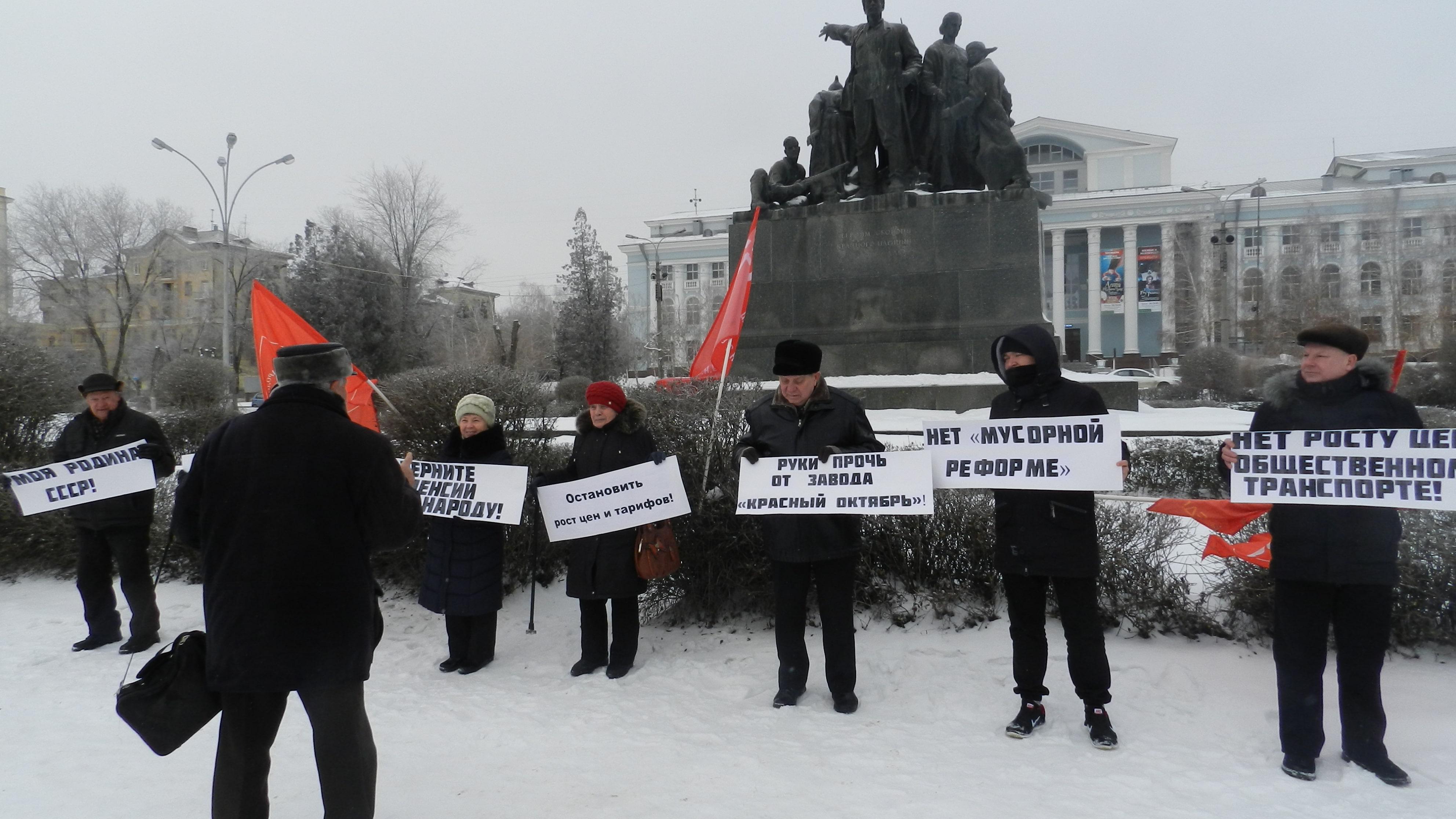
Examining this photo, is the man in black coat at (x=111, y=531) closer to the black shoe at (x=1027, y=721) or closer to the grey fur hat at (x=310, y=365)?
the grey fur hat at (x=310, y=365)

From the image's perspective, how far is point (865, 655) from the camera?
525 centimetres

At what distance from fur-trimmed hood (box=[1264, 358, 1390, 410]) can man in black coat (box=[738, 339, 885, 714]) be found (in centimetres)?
183

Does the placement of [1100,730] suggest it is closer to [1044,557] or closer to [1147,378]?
[1044,557]

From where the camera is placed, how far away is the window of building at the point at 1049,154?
2906 inches

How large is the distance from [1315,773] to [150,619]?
22.0 ft

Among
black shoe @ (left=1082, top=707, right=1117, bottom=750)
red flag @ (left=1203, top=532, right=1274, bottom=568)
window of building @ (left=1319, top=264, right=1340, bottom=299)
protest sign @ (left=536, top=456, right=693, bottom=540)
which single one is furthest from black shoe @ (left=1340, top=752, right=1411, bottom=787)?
window of building @ (left=1319, top=264, right=1340, bottom=299)

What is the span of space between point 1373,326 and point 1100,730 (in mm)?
49234

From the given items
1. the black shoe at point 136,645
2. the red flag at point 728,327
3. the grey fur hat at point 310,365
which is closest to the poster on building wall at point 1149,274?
the red flag at point 728,327

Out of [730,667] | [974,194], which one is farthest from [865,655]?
[974,194]

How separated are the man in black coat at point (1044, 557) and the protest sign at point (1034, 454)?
0.18 ft

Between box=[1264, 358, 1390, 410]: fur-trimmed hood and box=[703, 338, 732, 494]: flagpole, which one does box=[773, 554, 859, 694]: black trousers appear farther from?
box=[1264, 358, 1390, 410]: fur-trimmed hood

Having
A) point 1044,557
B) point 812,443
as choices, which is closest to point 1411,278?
point 1044,557

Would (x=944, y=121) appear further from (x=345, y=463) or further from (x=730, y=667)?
(x=345, y=463)

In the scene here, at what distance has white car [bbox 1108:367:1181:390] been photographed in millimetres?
29594
